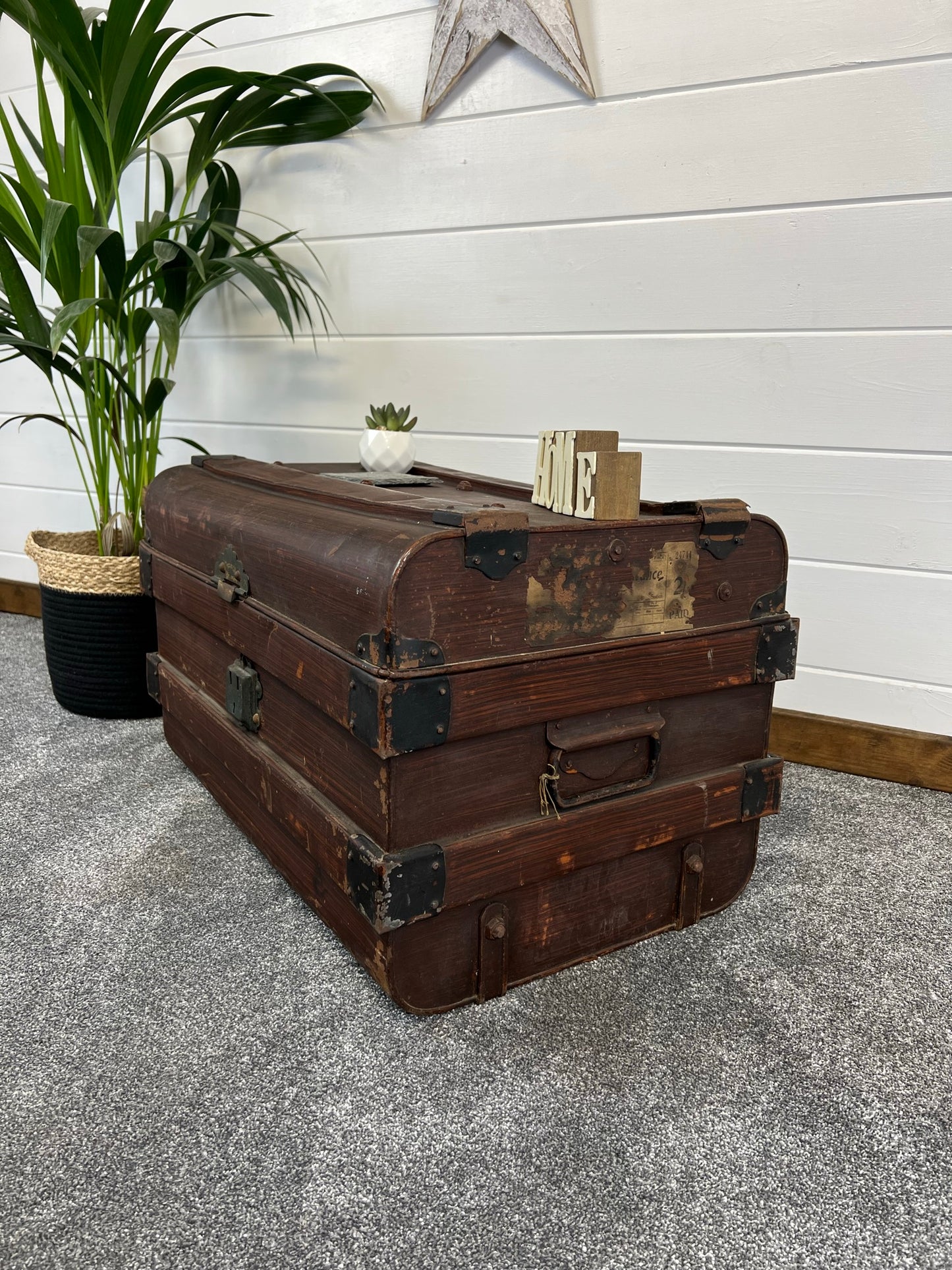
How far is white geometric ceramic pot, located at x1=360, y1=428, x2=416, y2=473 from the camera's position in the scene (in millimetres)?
1586

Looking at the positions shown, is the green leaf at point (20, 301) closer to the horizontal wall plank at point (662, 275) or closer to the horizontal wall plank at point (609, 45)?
the horizontal wall plank at point (662, 275)

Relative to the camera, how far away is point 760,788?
1.18 metres

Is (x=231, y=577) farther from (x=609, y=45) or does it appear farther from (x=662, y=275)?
(x=609, y=45)

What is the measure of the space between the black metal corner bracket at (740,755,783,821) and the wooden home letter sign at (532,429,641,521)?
15.9 inches

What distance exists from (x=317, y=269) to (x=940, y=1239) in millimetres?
2096

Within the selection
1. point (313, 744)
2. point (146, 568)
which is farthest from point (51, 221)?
point (313, 744)

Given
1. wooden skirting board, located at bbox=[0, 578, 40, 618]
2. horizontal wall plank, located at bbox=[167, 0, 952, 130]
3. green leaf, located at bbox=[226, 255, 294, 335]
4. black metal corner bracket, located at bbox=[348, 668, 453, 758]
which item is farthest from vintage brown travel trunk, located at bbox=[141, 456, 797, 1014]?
wooden skirting board, located at bbox=[0, 578, 40, 618]

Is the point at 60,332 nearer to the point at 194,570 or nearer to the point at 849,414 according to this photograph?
the point at 194,570

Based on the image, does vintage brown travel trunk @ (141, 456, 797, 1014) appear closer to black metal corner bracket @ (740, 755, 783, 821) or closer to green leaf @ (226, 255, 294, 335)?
black metal corner bracket @ (740, 755, 783, 821)

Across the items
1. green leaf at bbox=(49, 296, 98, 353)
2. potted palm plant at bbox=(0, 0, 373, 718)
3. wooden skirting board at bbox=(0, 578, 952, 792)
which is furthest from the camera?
wooden skirting board at bbox=(0, 578, 952, 792)

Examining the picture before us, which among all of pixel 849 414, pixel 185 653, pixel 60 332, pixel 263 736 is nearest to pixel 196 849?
pixel 263 736

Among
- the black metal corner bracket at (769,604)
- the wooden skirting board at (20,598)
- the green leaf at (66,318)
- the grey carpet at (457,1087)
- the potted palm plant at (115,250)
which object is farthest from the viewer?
the wooden skirting board at (20,598)

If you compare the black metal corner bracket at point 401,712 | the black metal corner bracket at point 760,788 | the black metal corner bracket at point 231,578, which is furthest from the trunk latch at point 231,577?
the black metal corner bracket at point 760,788

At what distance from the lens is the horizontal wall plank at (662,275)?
1544 millimetres
